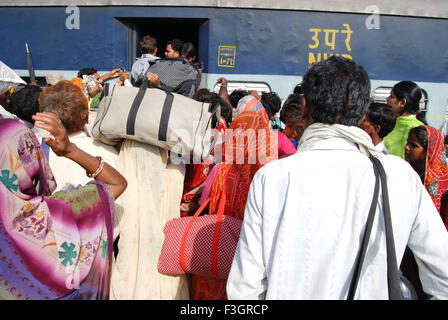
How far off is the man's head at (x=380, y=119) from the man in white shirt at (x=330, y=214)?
1.93m

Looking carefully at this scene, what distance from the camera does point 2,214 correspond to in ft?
4.67

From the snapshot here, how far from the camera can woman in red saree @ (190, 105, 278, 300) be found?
2.30 meters

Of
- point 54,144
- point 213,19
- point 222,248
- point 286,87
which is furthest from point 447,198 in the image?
point 213,19

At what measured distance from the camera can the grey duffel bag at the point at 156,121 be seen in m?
2.10

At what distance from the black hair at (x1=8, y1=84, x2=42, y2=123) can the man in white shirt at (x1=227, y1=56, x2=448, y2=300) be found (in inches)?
88.9

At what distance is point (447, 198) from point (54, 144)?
266cm

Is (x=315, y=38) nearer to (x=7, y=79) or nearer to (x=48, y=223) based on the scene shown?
(x=7, y=79)

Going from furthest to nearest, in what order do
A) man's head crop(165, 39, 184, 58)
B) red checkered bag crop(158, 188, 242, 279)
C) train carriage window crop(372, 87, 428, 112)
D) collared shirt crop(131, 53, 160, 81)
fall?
1. train carriage window crop(372, 87, 428, 112)
2. collared shirt crop(131, 53, 160, 81)
3. man's head crop(165, 39, 184, 58)
4. red checkered bag crop(158, 188, 242, 279)

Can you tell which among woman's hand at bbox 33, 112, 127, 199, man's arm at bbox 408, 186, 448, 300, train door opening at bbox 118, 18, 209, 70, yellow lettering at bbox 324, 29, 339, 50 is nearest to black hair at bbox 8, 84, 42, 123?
woman's hand at bbox 33, 112, 127, 199

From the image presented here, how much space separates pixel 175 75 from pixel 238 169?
1.44m

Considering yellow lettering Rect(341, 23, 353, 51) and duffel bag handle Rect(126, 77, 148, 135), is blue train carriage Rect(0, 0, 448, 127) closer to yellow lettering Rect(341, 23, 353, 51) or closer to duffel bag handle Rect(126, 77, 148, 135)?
yellow lettering Rect(341, 23, 353, 51)

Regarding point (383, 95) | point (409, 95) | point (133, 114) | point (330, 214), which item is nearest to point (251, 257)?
point (330, 214)

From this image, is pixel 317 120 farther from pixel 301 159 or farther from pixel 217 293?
pixel 217 293

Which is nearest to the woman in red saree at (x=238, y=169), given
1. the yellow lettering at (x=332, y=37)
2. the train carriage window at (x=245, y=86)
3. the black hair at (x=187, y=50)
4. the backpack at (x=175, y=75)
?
the backpack at (x=175, y=75)
